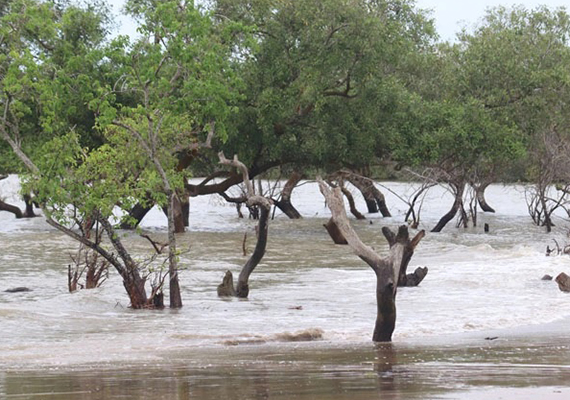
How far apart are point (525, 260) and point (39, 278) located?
1139 centimetres

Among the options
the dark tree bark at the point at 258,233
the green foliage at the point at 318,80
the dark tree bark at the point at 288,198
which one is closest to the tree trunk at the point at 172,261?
the dark tree bark at the point at 258,233

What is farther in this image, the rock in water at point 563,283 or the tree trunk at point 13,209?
the tree trunk at point 13,209

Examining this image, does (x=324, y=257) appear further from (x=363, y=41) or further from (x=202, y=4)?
(x=202, y=4)

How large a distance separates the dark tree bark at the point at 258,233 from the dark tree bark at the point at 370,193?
16396mm

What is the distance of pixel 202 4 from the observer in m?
31.9

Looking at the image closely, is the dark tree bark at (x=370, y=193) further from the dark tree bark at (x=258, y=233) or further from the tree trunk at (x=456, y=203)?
the dark tree bark at (x=258, y=233)

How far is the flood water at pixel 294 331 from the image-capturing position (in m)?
8.03

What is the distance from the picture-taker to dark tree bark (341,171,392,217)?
39319 mm

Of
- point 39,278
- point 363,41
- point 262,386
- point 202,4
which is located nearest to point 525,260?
point 363,41

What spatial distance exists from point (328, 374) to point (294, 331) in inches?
182

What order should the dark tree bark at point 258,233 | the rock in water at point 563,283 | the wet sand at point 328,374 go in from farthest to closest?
1. the rock in water at point 563,283
2. the dark tree bark at point 258,233
3. the wet sand at point 328,374

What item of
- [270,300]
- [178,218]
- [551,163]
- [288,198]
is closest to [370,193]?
[288,198]

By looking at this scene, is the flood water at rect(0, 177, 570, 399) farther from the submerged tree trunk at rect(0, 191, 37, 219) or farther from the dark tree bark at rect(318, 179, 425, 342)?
the submerged tree trunk at rect(0, 191, 37, 219)

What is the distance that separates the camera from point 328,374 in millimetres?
8625
